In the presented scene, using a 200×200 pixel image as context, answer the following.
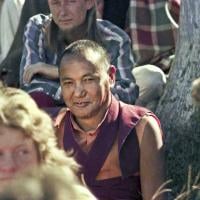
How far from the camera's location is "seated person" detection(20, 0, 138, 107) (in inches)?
174

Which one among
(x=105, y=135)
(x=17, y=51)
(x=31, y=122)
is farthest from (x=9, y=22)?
(x=31, y=122)

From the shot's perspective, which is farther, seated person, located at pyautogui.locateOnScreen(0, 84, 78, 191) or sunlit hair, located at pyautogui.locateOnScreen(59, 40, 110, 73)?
sunlit hair, located at pyautogui.locateOnScreen(59, 40, 110, 73)

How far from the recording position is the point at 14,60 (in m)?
5.34

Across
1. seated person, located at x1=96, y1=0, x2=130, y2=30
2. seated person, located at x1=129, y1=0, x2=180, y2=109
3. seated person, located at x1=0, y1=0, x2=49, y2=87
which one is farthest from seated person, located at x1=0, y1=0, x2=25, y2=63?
seated person, located at x1=129, y1=0, x2=180, y2=109

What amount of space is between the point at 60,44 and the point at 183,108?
0.86 metres

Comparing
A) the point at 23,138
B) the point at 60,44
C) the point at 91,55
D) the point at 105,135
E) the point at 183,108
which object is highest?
the point at 23,138

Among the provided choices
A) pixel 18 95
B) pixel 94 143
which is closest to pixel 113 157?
pixel 94 143

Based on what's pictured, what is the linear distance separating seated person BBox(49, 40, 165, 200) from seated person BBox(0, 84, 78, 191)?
1.16 meters

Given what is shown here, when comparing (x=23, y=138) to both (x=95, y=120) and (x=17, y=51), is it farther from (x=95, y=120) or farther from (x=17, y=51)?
(x=17, y=51)

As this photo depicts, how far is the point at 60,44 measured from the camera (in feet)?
15.1

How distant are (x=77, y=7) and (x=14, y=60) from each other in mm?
914

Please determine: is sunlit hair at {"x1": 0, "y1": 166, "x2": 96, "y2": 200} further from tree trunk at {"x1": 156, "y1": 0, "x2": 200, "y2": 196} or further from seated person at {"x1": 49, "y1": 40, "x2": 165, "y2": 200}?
tree trunk at {"x1": 156, "y1": 0, "x2": 200, "y2": 196}

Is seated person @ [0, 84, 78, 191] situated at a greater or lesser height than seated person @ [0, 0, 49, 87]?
greater

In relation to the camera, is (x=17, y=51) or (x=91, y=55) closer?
(x=91, y=55)
